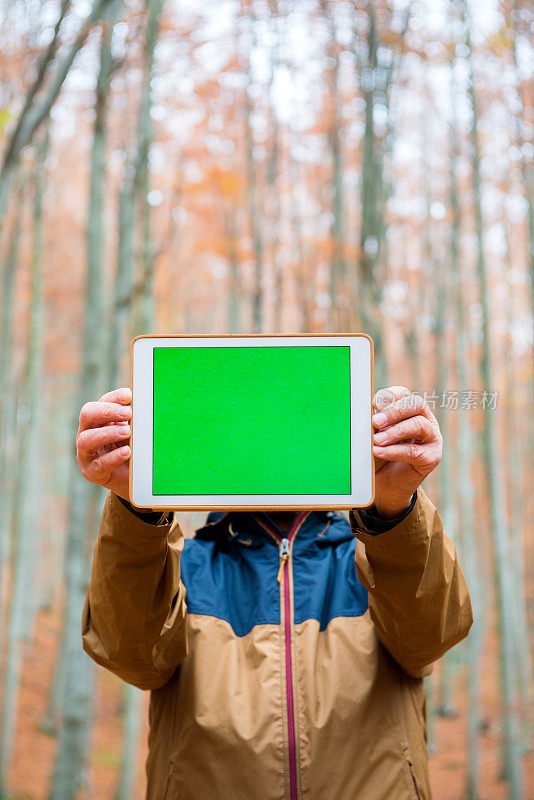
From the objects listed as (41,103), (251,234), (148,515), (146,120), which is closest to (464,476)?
(251,234)

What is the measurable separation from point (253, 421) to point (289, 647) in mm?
664

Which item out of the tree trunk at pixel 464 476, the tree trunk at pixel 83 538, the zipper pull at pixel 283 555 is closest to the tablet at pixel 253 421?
the zipper pull at pixel 283 555

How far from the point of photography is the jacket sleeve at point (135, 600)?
57.4 inches

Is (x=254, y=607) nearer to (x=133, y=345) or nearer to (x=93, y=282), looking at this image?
(x=133, y=345)

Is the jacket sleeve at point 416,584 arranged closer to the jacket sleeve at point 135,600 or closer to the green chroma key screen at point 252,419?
the green chroma key screen at point 252,419

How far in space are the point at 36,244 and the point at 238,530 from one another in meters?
7.78

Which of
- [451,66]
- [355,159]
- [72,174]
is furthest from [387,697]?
[72,174]

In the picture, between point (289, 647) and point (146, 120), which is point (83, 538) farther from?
point (146, 120)

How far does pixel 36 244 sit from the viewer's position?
867 cm

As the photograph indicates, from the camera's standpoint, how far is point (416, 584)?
4.87ft

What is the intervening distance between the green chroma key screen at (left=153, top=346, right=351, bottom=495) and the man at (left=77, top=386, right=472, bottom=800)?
0.09m

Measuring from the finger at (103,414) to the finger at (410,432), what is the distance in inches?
20.3

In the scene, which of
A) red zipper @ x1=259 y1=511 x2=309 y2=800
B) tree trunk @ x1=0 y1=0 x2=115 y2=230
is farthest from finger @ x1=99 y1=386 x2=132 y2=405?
tree trunk @ x1=0 y1=0 x2=115 y2=230

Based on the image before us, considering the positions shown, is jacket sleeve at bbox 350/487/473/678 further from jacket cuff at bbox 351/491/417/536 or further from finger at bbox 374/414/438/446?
finger at bbox 374/414/438/446
